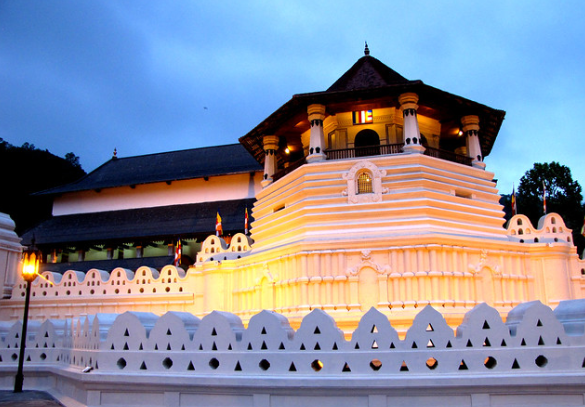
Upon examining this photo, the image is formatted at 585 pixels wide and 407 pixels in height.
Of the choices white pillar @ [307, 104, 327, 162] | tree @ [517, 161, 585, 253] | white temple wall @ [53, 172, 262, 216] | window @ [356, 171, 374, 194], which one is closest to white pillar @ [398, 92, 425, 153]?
window @ [356, 171, 374, 194]

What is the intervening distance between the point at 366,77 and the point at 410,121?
3346mm

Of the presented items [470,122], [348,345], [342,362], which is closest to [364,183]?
[470,122]

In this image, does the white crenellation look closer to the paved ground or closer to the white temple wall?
the paved ground

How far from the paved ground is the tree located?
40.5m

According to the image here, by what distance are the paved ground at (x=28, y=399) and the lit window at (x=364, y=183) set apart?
12.1 metres

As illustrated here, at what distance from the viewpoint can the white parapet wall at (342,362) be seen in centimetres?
757

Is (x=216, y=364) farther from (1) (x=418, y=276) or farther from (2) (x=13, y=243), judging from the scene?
(2) (x=13, y=243)

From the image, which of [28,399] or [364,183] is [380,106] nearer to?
[364,183]

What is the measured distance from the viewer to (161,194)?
37375 mm

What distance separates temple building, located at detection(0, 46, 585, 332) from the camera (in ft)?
59.7

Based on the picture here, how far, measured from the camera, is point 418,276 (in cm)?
1783

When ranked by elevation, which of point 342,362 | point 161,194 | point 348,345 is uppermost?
point 161,194

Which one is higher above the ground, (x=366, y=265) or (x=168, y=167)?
(x=168, y=167)

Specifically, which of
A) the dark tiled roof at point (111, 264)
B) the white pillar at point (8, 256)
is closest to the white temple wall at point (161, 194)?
the dark tiled roof at point (111, 264)
